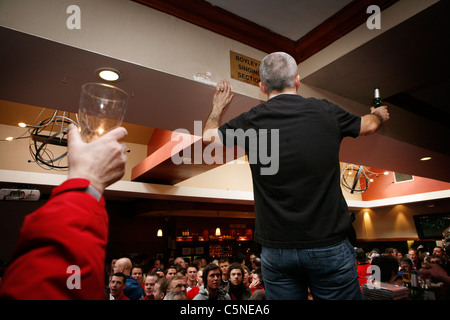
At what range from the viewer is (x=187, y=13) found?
2043 mm

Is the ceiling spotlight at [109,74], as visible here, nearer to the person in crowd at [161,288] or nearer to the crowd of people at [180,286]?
the crowd of people at [180,286]

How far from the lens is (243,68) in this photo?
2.29 meters

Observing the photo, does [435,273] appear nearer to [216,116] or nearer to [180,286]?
[180,286]

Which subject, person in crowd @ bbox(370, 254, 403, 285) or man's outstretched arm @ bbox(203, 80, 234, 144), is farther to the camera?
person in crowd @ bbox(370, 254, 403, 285)

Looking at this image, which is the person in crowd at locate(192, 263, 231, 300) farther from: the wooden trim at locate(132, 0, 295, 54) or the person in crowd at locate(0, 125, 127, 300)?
the person in crowd at locate(0, 125, 127, 300)

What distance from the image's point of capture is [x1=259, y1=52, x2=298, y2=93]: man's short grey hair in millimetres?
1269

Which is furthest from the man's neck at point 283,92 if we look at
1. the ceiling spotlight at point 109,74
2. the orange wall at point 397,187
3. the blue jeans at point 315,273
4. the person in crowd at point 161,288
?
the orange wall at point 397,187

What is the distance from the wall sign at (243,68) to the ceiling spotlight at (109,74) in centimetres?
83

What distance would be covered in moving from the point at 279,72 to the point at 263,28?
1215mm

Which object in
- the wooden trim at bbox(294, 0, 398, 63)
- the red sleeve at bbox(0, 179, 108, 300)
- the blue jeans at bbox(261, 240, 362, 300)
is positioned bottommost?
the blue jeans at bbox(261, 240, 362, 300)

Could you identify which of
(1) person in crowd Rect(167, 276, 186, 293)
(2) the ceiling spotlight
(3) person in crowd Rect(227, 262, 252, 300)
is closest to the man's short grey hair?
(2) the ceiling spotlight

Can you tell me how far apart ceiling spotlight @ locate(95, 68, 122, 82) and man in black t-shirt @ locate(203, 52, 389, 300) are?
3.49ft

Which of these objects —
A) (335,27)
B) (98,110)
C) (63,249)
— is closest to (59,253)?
(63,249)
